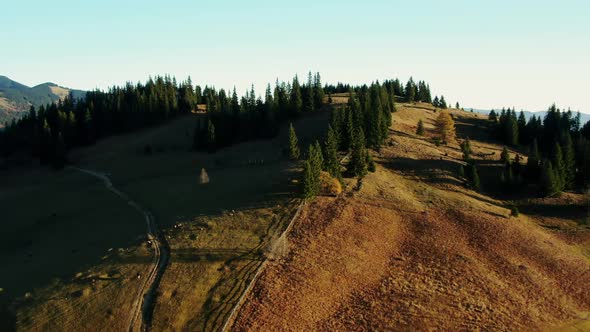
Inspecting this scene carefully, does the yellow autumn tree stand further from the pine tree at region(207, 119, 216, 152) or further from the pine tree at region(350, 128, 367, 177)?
the pine tree at region(207, 119, 216, 152)

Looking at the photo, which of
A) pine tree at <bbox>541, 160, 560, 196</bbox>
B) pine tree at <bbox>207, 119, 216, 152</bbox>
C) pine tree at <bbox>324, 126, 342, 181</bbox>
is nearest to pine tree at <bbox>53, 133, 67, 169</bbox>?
pine tree at <bbox>207, 119, 216, 152</bbox>

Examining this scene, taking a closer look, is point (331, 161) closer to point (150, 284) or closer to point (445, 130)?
point (150, 284)

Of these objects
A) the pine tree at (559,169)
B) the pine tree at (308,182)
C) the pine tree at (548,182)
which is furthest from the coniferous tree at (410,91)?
the pine tree at (308,182)

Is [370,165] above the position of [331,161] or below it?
below

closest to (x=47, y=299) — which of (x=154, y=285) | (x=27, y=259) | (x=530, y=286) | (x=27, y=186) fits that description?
(x=154, y=285)

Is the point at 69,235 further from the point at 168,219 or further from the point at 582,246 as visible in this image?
the point at 582,246

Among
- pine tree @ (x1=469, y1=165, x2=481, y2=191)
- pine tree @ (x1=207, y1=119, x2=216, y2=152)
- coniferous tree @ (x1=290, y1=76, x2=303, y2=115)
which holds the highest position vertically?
coniferous tree @ (x1=290, y1=76, x2=303, y2=115)

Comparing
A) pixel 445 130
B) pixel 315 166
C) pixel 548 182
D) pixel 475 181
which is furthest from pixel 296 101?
pixel 548 182

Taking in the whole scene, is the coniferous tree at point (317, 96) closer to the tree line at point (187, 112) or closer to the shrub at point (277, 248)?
the tree line at point (187, 112)

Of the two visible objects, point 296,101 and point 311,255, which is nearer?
point 311,255

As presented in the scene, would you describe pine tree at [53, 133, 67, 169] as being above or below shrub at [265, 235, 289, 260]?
above

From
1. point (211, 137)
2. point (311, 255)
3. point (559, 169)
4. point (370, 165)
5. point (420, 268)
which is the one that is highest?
point (211, 137)
